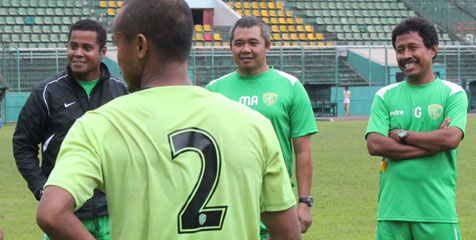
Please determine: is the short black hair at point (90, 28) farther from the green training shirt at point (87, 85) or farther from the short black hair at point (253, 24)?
the short black hair at point (253, 24)

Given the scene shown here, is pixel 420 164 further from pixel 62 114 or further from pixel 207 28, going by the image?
pixel 207 28

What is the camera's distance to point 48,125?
4957 mm

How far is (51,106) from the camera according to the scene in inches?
193

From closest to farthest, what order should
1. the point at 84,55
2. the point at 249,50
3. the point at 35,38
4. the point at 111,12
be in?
the point at 84,55
the point at 249,50
the point at 35,38
the point at 111,12

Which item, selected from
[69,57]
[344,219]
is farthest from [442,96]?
[344,219]

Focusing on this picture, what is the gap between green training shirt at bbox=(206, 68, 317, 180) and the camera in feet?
17.0

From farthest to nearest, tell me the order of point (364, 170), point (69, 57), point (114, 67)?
1. point (114, 67)
2. point (364, 170)
3. point (69, 57)

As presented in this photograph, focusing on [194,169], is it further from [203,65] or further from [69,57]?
[203,65]

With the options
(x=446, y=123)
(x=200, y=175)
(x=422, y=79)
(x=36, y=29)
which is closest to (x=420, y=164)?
(x=446, y=123)

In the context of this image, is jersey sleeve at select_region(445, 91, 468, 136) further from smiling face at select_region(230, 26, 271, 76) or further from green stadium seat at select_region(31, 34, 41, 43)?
green stadium seat at select_region(31, 34, 41, 43)

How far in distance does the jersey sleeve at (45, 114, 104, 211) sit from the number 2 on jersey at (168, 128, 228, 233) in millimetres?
225

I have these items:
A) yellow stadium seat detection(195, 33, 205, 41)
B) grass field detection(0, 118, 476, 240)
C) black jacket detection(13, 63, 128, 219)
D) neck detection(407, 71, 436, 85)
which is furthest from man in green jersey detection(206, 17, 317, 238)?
yellow stadium seat detection(195, 33, 205, 41)

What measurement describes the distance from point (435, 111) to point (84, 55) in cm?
219

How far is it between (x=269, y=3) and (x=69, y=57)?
38555 millimetres
